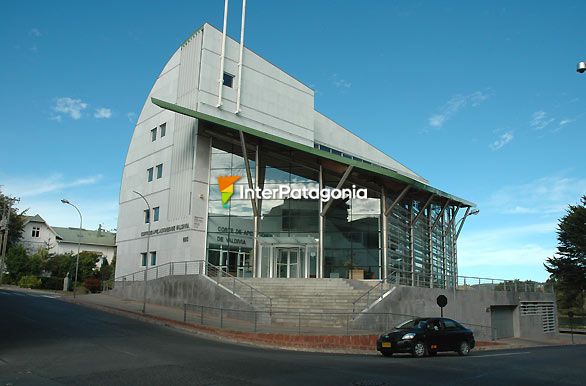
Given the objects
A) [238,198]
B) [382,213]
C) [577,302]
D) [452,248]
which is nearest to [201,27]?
[238,198]

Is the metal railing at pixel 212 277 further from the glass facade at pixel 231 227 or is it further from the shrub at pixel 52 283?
the shrub at pixel 52 283

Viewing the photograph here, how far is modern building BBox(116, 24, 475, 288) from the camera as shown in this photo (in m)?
34.1

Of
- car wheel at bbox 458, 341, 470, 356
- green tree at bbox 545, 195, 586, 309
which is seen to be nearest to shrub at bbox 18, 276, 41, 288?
car wheel at bbox 458, 341, 470, 356

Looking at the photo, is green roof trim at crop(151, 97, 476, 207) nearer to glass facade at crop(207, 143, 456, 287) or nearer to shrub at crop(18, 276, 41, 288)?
glass facade at crop(207, 143, 456, 287)

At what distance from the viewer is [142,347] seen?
15.4 m

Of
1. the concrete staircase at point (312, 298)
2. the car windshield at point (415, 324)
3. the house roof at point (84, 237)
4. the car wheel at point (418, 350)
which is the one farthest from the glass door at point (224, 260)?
the house roof at point (84, 237)

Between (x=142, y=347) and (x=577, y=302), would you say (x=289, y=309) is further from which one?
(x=577, y=302)

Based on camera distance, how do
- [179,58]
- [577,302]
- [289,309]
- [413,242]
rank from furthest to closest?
[577,302], [179,58], [413,242], [289,309]

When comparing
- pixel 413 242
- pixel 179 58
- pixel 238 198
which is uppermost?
pixel 179 58

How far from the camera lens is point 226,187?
35875mm

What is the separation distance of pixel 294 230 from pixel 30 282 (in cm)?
3990

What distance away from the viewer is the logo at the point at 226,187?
3575 cm

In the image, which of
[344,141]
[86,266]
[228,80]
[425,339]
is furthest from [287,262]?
[86,266]

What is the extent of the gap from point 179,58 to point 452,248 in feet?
92.2
